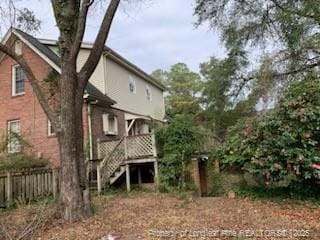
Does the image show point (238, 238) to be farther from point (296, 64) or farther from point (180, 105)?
point (180, 105)

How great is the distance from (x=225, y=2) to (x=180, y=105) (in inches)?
994

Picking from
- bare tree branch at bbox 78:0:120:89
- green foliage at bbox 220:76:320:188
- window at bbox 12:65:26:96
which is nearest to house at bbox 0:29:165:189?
window at bbox 12:65:26:96

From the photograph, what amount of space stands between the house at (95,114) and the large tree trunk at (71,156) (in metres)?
4.97

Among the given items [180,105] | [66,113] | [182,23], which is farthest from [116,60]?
[180,105]

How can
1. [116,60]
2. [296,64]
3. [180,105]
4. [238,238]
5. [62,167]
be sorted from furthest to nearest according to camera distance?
[180,105]
[116,60]
[296,64]
[62,167]
[238,238]

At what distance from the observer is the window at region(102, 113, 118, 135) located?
1777 cm

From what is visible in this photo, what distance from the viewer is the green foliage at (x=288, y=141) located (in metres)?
10.0

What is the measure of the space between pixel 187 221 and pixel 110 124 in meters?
11.5

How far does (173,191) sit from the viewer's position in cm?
1314

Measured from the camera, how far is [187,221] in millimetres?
8023

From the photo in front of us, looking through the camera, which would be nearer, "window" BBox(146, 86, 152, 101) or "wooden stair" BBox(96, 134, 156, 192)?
"wooden stair" BBox(96, 134, 156, 192)

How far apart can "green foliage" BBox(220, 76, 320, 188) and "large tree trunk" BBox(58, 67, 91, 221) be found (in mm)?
5383

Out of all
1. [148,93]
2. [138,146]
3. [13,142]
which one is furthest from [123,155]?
[148,93]

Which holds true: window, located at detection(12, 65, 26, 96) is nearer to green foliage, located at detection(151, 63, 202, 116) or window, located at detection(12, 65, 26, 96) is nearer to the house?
the house
